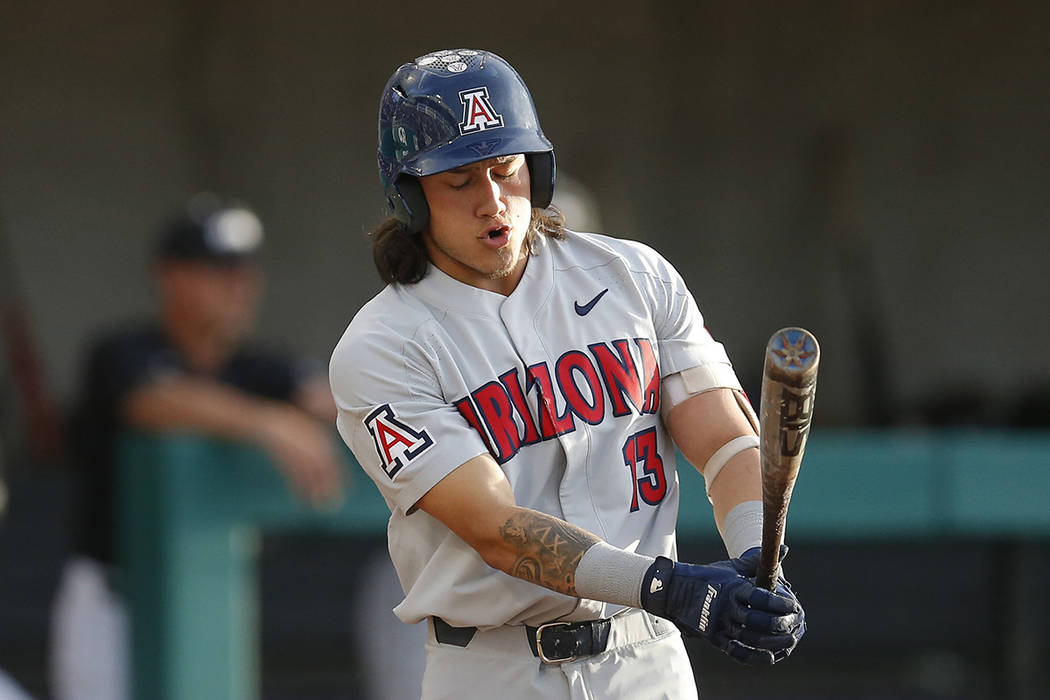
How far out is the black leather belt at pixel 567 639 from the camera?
Result: 8.20ft

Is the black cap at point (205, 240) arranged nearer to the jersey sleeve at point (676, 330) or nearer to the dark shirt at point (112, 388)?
the dark shirt at point (112, 388)

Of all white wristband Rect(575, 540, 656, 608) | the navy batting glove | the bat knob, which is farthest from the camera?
white wristband Rect(575, 540, 656, 608)

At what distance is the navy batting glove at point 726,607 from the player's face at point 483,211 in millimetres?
591

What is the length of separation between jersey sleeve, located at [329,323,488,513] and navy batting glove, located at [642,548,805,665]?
39 centimetres

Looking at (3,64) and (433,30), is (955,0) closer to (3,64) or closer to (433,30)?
(433,30)

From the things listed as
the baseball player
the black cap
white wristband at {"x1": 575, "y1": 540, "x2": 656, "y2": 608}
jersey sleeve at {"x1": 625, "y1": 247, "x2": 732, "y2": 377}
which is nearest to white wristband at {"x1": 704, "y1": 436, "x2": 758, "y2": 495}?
the baseball player

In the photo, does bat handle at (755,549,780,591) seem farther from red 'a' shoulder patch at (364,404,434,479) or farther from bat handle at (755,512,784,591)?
red 'a' shoulder patch at (364,404,434,479)

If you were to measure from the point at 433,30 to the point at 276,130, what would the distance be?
1693 millimetres

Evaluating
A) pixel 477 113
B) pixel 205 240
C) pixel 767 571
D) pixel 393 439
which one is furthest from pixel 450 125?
pixel 205 240

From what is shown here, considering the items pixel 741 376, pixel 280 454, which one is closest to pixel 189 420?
pixel 280 454

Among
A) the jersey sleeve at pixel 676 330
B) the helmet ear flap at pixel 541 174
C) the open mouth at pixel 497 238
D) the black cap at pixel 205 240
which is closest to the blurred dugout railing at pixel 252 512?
the black cap at pixel 205 240

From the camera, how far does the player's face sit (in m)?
2.42

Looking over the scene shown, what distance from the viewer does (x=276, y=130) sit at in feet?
44.7

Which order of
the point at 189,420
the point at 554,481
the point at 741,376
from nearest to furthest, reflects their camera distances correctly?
the point at 554,481, the point at 189,420, the point at 741,376
